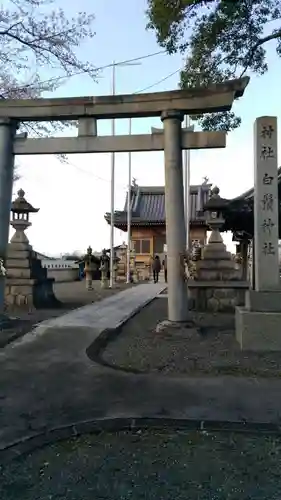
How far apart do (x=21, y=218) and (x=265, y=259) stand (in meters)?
7.86

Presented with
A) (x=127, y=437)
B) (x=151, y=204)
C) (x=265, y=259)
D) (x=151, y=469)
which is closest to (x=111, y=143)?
(x=265, y=259)

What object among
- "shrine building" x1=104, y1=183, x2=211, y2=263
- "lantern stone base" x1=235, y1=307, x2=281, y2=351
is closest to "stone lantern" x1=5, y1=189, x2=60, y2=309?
"lantern stone base" x1=235, y1=307, x2=281, y2=351

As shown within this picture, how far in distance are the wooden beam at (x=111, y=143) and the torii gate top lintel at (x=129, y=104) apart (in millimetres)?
420

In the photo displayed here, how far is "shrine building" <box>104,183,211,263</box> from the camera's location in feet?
108

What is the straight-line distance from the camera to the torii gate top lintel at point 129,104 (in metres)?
8.00

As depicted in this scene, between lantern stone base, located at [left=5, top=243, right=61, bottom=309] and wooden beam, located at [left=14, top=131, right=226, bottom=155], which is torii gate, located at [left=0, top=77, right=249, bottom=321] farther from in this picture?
lantern stone base, located at [left=5, top=243, right=61, bottom=309]

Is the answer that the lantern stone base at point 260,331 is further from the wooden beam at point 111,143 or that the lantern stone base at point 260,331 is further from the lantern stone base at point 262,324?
the wooden beam at point 111,143

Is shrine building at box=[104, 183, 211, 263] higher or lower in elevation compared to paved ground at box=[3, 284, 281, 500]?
higher

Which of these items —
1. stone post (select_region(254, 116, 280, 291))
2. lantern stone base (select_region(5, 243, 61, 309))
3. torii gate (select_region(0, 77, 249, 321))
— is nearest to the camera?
stone post (select_region(254, 116, 280, 291))

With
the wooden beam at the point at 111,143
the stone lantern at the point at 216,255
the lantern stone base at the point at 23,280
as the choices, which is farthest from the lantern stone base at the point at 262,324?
the lantern stone base at the point at 23,280

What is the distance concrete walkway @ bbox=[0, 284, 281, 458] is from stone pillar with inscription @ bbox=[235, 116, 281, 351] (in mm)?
1529

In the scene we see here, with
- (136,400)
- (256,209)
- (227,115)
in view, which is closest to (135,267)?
(227,115)

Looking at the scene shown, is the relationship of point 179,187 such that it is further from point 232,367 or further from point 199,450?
point 199,450

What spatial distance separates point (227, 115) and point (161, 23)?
2.44 metres
